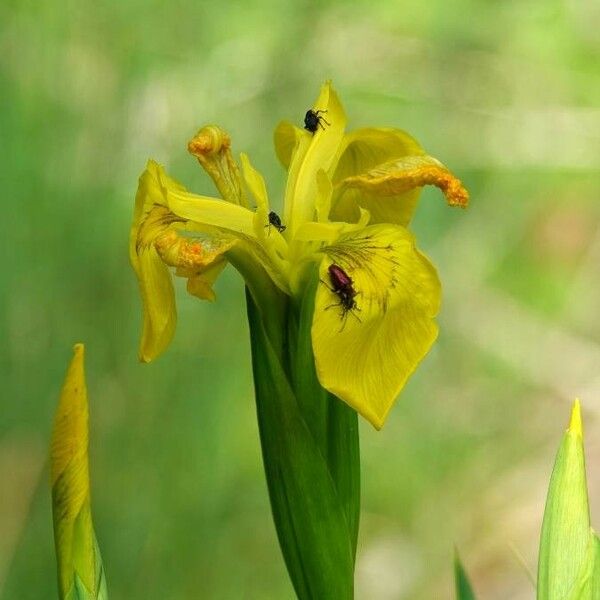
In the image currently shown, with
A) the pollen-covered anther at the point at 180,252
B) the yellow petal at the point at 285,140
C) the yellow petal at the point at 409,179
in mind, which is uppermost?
Answer: the yellow petal at the point at 409,179

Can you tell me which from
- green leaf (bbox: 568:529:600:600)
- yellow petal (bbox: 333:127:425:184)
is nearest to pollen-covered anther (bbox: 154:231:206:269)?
yellow petal (bbox: 333:127:425:184)

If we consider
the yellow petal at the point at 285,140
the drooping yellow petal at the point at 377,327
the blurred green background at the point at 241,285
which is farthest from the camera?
the blurred green background at the point at 241,285

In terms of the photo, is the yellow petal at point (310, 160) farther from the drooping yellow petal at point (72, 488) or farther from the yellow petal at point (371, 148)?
the drooping yellow petal at point (72, 488)

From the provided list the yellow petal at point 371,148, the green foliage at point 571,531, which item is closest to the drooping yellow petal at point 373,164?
the yellow petal at point 371,148

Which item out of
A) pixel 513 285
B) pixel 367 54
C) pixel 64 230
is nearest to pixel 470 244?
pixel 513 285

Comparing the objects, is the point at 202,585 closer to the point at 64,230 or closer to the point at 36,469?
the point at 36,469

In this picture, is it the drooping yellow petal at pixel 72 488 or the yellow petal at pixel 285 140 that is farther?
the yellow petal at pixel 285 140
